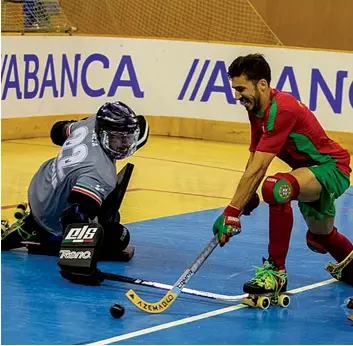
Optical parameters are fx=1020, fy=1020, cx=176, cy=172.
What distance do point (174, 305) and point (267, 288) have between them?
451mm

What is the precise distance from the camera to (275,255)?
4.94 m

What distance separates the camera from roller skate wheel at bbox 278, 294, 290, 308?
486 cm

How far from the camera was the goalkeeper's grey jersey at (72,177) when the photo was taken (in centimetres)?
522

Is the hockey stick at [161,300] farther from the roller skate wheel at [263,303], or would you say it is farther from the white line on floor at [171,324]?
the roller skate wheel at [263,303]

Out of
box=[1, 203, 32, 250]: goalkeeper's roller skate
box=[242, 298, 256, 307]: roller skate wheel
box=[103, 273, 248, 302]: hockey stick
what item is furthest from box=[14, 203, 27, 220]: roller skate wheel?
box=[242, 298, 256, 307]: roller skate wheel

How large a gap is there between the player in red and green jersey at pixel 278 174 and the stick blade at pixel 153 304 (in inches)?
13.9

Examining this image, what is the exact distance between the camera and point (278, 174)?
489 cm

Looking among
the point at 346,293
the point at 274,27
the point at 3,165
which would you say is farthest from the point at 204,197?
the point at 274,27

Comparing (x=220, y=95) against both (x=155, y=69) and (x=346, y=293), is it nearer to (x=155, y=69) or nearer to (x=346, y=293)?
(x=155, y=69)

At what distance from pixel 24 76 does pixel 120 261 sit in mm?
4522

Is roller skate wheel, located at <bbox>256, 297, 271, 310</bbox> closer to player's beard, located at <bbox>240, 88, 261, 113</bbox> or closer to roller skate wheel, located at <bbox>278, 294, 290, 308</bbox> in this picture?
roller skate wheel, located at <bbox>278, 294, 290, 308</bbox>

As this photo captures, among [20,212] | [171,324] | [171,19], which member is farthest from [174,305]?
[171,19]

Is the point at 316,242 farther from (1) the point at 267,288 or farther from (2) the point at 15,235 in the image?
(2) the point at 15,235

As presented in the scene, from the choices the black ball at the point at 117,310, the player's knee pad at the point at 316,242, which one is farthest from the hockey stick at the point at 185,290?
the player's knee pad at the point at 316,242
